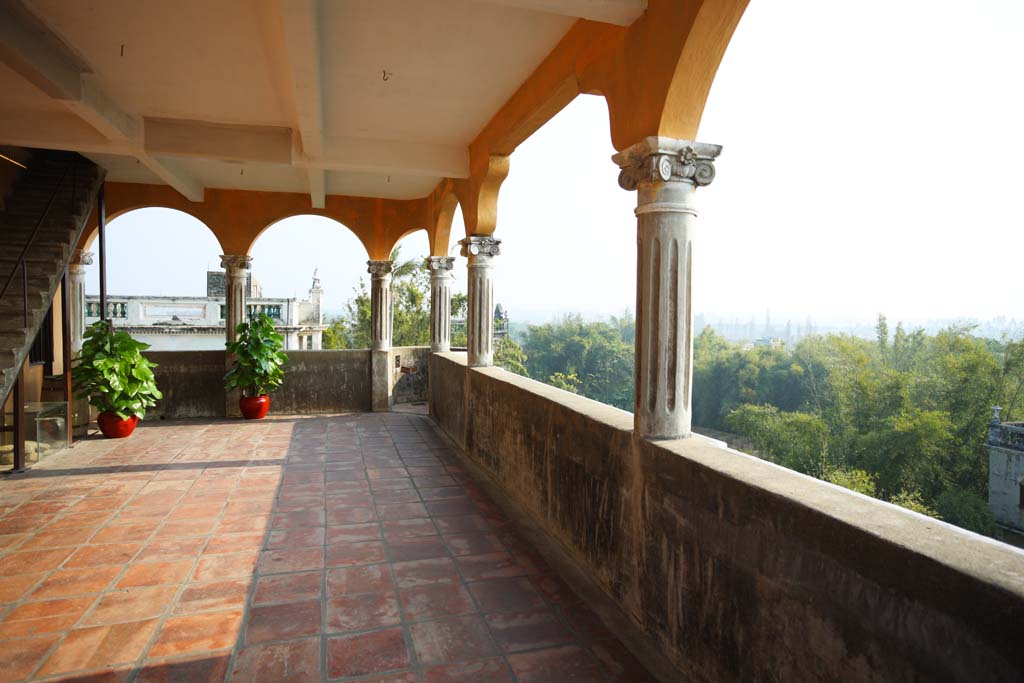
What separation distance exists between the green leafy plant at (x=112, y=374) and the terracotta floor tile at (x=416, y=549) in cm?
499

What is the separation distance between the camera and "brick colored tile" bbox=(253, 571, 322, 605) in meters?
3.46

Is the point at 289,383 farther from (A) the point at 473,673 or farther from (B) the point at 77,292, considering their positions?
(A) the point at 473,673

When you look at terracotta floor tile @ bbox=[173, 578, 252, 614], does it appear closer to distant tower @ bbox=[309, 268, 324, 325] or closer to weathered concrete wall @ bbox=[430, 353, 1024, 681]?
weathered concrete wall @ bbox=[430, 353, 1024, 681]

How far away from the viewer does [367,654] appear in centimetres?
289

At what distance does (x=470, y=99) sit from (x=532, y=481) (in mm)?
3342

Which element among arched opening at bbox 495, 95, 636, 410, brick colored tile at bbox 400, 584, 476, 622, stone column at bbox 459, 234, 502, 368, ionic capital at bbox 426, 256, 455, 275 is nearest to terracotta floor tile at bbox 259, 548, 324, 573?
brick colored tile at bbox 400, 584, 476, 622

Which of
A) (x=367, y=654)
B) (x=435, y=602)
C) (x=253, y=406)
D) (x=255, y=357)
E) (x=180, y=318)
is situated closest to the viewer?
(x=367, y=654)

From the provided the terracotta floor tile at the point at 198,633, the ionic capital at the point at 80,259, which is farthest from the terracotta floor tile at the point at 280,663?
the ionic capital at the point at 80,259

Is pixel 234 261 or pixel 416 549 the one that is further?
pixel 234 261

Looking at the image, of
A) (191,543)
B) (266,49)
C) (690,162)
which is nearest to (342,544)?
(191,543)

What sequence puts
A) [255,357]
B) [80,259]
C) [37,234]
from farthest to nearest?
[80,259] → [255,357] → [37,234]

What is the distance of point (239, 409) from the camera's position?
9469mm

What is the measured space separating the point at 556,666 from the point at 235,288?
871 centimetres

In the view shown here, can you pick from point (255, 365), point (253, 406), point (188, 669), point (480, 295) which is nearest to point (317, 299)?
point (253, 406)
